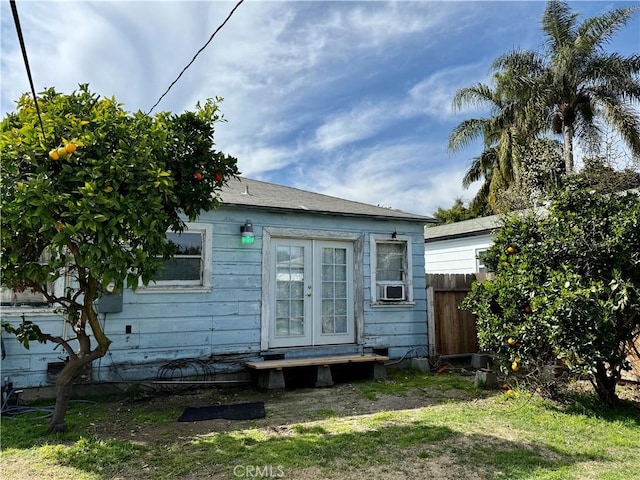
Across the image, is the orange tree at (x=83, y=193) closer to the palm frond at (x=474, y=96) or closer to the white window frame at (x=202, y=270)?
the white window frame at (x=202, y=270)

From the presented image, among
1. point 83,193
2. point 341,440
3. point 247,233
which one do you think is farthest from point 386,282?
point 83,193

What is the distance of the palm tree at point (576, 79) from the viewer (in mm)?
13664

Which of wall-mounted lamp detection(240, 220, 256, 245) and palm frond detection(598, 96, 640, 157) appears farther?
palm frond detection(598, 96, 640, 157)

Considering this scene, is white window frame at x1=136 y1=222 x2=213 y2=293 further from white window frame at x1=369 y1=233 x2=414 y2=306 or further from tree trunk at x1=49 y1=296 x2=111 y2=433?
white window frame at x1=369 y1=233 x2=414 y2=306

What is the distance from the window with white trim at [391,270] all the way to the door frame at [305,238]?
0.27 meters

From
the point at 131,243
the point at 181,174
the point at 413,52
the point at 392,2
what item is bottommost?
the point at 131,243

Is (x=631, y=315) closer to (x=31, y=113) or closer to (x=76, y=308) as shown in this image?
(x=76, y=308)

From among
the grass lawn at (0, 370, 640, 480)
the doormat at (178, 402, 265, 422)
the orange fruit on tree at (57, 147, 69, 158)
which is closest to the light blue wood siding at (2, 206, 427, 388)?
the grass lawn at (0, 370, 640, 480)

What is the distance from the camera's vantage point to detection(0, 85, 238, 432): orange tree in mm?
3189

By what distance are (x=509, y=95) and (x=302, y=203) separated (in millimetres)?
12577

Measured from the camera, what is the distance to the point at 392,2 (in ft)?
16.6

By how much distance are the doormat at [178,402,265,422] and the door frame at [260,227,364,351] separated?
4.43 ft

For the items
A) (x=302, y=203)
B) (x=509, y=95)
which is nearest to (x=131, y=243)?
(x=302, y=203)

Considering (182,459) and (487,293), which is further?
(487,293)
